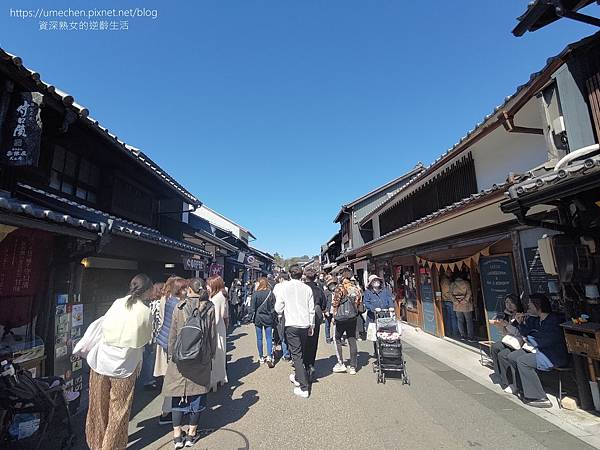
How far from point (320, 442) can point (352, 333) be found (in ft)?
8.69

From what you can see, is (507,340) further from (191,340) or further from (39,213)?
(39,213)

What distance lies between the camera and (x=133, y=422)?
4055 mm

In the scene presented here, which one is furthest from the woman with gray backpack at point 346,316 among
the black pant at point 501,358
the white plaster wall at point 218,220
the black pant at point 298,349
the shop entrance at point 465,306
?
the white plaster wall at point 218,220

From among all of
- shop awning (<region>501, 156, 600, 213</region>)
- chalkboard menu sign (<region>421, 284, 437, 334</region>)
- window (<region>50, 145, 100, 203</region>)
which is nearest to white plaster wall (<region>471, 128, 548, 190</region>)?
shop awning (<region>501, 156, 600, 213</region>)

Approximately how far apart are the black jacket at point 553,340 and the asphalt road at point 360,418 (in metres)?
0.90

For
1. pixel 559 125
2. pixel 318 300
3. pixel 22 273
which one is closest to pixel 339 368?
pixel 318 300

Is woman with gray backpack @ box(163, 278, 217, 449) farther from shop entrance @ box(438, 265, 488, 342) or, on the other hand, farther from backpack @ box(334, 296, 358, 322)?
shop entrance @ box(438, 265, 488, 342)

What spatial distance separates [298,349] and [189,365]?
6.51 ft

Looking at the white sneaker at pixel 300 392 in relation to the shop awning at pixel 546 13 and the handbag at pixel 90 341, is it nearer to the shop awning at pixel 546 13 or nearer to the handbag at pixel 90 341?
the handbag at pixel 90 341

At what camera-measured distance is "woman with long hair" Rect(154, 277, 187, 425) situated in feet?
14.5

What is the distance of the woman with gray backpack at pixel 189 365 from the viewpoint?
3.39 meters

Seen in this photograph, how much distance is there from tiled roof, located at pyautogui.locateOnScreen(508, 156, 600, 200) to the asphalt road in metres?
2.85

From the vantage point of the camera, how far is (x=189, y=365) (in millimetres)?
3473

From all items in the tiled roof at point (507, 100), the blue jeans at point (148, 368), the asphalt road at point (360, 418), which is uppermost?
the tiled roof at point (507, 100)
